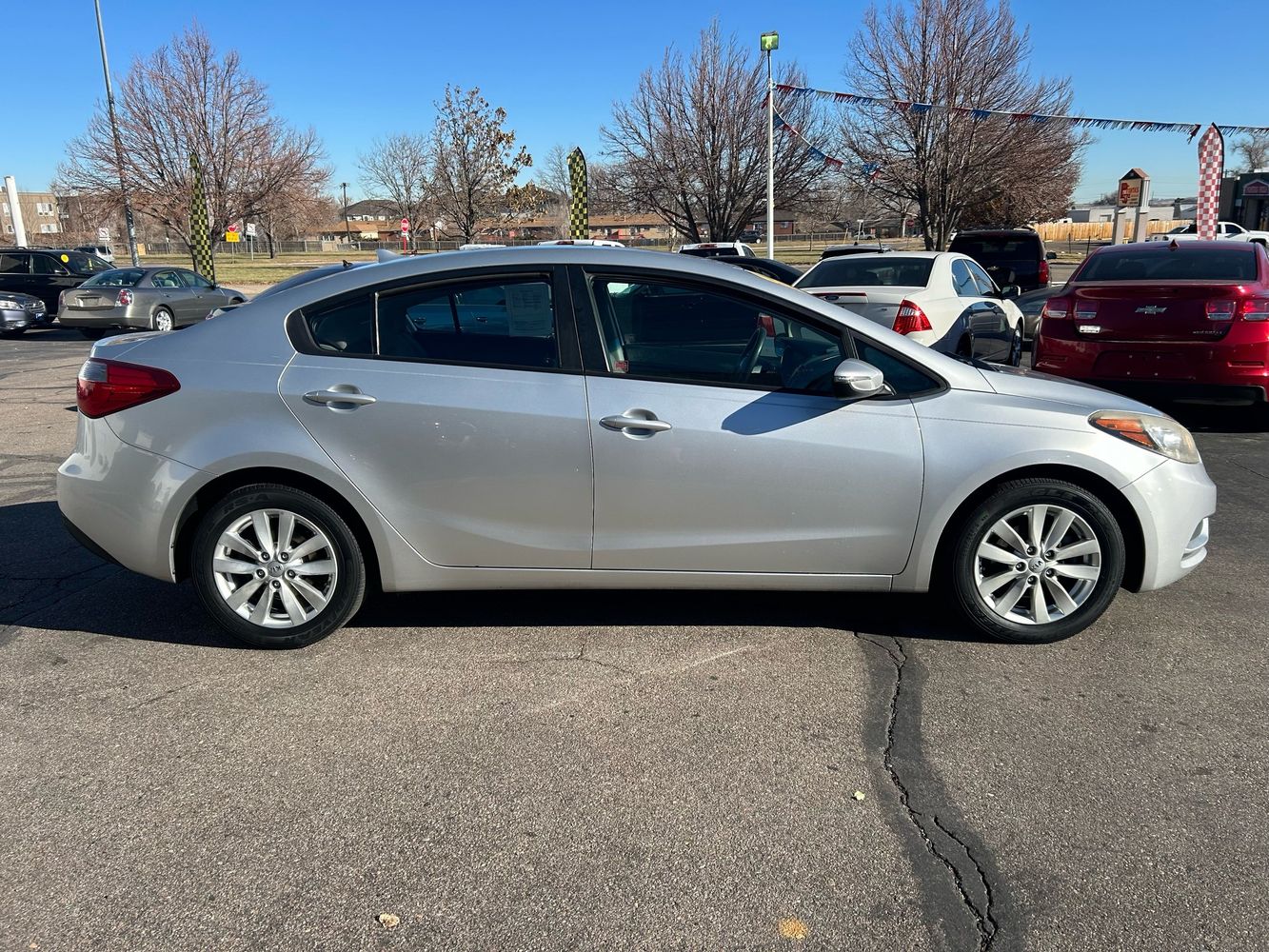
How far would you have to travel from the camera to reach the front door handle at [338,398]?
3807mm

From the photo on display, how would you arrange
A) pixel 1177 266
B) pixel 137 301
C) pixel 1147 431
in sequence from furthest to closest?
1. pixel 137 301
2. pixel 1177 266
3. pixel 1147 431

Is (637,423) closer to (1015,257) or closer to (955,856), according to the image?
(955,856)

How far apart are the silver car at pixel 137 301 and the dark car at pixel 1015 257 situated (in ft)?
50.1

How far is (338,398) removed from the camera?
3811mm

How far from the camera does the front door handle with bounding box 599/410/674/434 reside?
3762 mm

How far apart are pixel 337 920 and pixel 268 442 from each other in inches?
78.7

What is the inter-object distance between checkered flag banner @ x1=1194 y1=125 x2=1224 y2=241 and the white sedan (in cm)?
1535

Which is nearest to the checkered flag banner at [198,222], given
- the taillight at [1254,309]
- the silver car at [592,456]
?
the silver car at [592,456]

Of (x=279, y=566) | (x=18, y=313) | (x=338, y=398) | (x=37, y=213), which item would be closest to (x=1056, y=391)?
(x=338, y=398)

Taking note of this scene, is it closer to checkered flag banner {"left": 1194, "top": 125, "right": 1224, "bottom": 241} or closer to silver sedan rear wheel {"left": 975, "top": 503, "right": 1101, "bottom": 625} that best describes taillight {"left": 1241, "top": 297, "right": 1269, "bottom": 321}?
silver sedan rear wheel {"left": 975, "top": 503, "right": 1101, "bottom": 625}

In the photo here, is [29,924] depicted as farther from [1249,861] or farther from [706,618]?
[1249,861]

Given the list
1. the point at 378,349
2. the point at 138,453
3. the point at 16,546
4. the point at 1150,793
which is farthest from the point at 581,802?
the point at 16,546

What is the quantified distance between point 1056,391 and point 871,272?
6127mm

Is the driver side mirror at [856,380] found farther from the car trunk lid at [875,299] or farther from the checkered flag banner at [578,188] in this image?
the checkered flag banner at [578,188]
